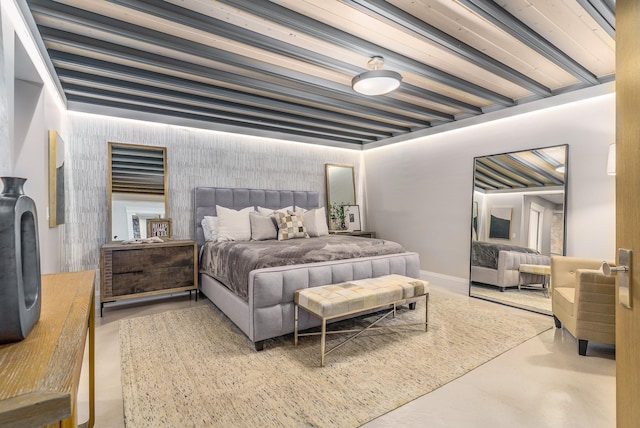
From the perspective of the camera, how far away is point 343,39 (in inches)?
93.0

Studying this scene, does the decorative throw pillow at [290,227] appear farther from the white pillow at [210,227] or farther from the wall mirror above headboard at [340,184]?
the wall mirror above headboard at [340,184]

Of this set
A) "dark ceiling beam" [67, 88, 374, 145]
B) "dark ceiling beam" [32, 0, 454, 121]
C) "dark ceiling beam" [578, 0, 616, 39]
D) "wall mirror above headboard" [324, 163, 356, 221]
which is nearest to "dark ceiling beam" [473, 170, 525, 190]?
"dark ceiling beam" [32, 0, 454, 121]

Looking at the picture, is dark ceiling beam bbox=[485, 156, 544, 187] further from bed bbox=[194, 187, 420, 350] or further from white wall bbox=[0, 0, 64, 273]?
white wall bbox=[0, 0, 64, 273]

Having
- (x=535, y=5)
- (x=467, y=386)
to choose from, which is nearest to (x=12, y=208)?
(x=467, y=386)

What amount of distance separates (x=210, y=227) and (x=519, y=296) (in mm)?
4039

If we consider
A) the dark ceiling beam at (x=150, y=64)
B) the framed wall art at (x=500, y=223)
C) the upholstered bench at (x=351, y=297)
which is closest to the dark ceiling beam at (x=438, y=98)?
the dark ceiling beam at (x=150, y=64)

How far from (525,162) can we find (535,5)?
7.08 ft

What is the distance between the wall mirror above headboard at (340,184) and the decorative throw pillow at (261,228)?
5.86 feet

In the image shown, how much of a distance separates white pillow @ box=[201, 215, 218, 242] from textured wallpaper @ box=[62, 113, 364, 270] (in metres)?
0.27

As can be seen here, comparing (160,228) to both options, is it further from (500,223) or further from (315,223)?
(500,223)

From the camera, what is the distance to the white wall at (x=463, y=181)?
10.5 feet

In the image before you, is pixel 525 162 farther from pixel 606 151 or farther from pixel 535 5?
pixel 535 5

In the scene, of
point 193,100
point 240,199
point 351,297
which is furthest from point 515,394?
point 193,100

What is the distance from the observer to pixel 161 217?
4.12 m
